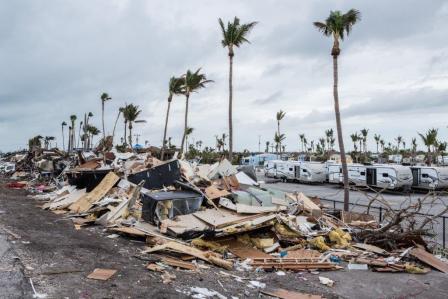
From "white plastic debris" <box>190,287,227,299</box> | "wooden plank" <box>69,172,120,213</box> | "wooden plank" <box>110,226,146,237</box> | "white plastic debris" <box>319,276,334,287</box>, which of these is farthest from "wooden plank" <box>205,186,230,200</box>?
"white plastic debris" <box>190,287,227,299</box>

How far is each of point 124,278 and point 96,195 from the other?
8.01 meters

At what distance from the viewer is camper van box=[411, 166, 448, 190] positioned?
29250 mm

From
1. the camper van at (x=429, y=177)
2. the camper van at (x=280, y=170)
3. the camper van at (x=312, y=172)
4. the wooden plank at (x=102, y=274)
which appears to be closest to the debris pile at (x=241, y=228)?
the wooden plank at (x=102, y=274)

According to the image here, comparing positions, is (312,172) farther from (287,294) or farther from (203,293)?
(203,293)

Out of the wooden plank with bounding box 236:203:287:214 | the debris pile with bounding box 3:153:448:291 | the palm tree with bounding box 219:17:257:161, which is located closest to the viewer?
the debris pile with bounding box 3:153:448:291

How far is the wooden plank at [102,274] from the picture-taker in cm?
623

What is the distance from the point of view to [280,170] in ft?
131

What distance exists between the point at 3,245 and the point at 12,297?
322 centimetres

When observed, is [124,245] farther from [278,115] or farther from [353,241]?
[278,115]

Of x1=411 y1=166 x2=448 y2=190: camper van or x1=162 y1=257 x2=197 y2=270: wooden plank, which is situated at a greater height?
x1=411 y1=166 x2=448 y2=190: camper van

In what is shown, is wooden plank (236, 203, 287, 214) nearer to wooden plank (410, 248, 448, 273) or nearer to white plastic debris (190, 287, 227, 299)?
wooden plank (410, 248, 448, 273)

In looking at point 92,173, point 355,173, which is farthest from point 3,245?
point 355,173

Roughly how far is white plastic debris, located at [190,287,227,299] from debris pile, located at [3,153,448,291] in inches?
24.2

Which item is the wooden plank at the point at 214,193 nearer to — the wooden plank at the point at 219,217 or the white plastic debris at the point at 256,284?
the wooden plank at the point at 219,217
